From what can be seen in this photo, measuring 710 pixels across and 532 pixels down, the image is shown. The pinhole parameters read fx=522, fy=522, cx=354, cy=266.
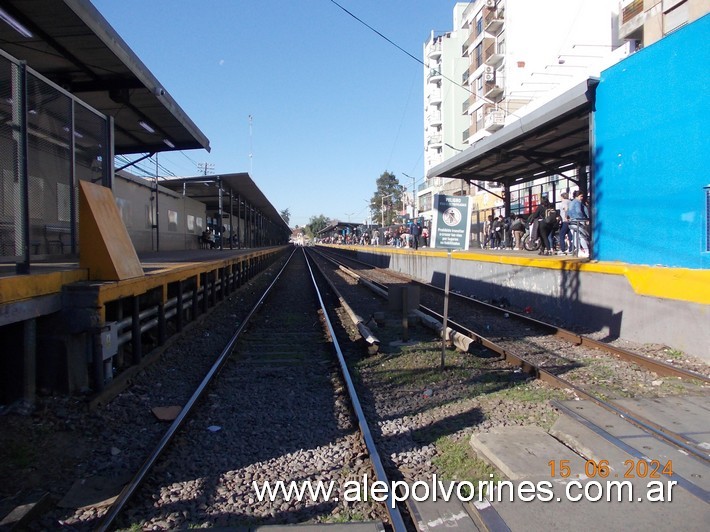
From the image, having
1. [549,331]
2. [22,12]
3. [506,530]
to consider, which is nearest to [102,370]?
[506,530]

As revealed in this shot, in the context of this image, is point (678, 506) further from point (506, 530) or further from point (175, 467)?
point (175, 467)

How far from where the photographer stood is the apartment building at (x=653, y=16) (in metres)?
25.2

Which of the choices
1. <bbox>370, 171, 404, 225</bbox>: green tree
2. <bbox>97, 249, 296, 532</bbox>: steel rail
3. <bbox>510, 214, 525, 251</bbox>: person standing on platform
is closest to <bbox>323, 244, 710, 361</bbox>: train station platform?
<bbox>510, 214, 525, 251</bbox>: person standing on platform

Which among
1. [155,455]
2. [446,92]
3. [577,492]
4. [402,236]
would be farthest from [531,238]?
[446,92]

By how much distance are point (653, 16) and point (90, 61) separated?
1182 inches

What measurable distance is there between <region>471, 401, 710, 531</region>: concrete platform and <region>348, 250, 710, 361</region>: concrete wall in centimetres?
355

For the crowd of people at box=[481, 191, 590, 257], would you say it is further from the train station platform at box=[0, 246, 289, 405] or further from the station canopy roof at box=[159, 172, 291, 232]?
the station canopy roof at box=[159, 172, 291, 232]

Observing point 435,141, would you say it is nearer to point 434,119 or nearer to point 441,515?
point 434,119

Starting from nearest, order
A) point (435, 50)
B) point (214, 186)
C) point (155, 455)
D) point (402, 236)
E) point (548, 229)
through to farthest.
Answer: point (155, 455) → point (548, 229) → point (214, 186) → point (402, 236) → point (435, 50)

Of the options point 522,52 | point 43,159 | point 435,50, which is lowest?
point 43,159

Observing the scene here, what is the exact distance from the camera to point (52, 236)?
6.02 meters

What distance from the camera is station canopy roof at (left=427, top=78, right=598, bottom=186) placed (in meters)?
10.9

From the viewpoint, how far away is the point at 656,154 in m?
8.63

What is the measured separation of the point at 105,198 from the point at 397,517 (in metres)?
4.99
